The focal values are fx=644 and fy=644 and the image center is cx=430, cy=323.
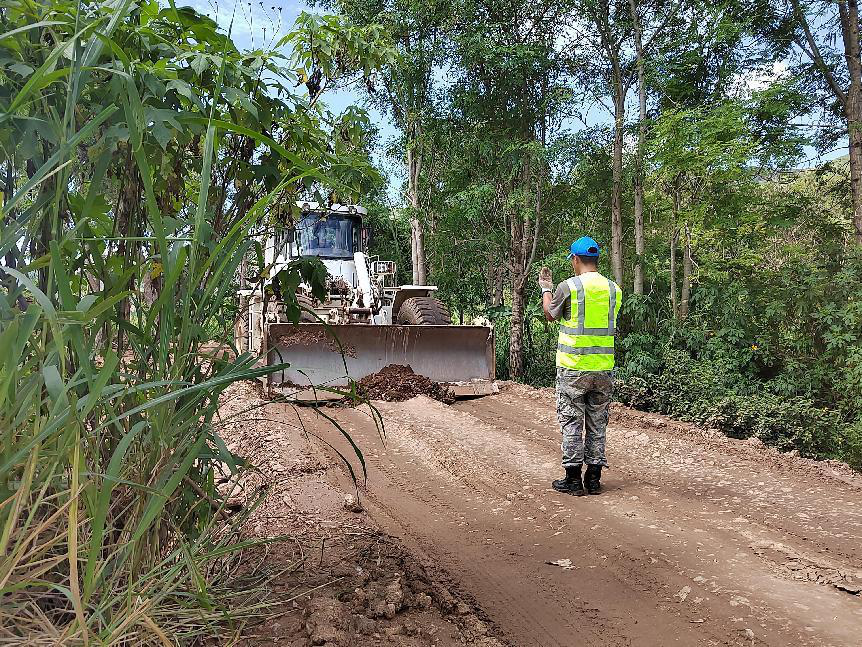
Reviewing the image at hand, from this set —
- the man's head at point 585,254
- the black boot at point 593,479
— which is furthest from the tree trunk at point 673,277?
the black boot at point 593,479

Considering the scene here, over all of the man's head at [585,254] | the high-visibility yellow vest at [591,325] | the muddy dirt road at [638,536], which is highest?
the man's head at [585,254]

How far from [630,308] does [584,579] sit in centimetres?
815

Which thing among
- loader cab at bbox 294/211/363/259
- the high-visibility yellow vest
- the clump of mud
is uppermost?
loader cab at bbox 294/211/363/259

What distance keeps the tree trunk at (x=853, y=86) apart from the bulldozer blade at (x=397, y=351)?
739 cm

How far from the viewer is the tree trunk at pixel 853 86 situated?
1171 cm

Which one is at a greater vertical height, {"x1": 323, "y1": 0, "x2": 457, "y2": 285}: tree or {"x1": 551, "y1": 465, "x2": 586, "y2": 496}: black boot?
{"x1": 323, "y1": 0, "x2": 457, "y2": 285}: tree

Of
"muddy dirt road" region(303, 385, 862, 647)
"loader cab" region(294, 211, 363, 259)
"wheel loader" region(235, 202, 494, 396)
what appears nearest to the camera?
"muddy dirt road" region(303, 385, 862, 647)

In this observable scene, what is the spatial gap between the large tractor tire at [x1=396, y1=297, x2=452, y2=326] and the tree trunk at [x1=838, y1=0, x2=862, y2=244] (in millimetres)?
7578

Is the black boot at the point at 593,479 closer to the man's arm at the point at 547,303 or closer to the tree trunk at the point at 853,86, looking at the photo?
the man's arm at the point at 547,303

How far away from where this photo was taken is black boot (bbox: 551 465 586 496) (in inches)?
191

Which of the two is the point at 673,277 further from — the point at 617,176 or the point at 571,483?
the point at 571,483

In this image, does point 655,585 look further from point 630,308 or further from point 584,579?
point 630,308

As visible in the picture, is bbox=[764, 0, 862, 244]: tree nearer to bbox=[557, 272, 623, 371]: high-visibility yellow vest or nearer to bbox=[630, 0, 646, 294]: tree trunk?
bbox=[630, 0, 646, 294]: tree trunk

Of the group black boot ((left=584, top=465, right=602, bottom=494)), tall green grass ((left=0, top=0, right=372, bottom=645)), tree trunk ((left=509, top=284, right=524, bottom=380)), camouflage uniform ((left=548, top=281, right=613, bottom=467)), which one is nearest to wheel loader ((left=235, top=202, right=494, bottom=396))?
tree trunk ((left=509, top=284, right=524, bottom=380))
